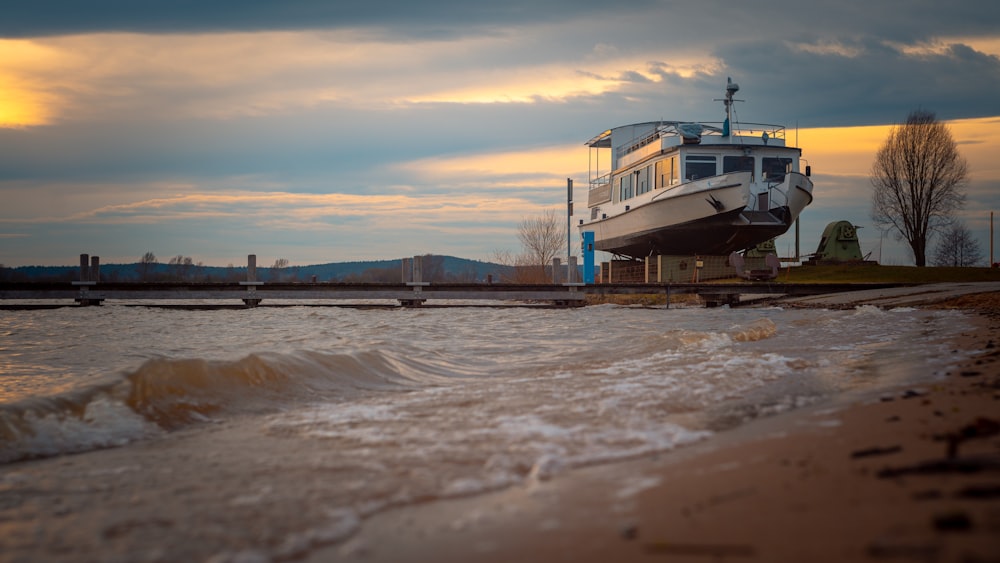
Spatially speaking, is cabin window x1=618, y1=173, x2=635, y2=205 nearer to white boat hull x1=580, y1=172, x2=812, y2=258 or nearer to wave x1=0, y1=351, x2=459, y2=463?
white boat hull x1=580, y1=172, x2=812, y2=258

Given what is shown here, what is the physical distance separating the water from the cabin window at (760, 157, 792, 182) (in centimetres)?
1883

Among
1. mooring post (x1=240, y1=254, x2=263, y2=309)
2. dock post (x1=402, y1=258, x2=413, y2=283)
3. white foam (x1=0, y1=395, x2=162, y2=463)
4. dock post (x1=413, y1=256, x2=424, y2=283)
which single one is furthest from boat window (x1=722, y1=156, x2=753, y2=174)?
white foam (x1=0, y1=395, x2=162, y2=463)

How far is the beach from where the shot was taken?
7.16 ft

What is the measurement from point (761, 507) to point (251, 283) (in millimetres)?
21941

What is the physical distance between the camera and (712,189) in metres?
26.9

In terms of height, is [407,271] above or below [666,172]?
below

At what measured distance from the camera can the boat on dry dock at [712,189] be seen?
27188 millimetres

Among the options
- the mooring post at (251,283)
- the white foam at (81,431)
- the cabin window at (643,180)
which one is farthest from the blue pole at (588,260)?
the white foam at (81,431)

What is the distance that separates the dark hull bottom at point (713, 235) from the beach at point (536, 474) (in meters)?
21.6

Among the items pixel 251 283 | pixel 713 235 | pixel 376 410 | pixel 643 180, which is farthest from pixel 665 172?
pixel 376 410

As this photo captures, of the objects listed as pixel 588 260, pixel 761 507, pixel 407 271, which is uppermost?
pixel 588 260

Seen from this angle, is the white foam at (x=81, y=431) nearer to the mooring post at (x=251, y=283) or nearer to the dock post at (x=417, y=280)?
the dock post at (x=417, y=280)

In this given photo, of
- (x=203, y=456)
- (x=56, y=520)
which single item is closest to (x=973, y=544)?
(x=56, y=520)

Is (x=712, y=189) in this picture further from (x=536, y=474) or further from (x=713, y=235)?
(x=536, y=474)
